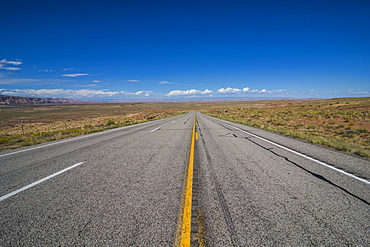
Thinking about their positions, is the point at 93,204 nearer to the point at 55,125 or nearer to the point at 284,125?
the point at 284,125

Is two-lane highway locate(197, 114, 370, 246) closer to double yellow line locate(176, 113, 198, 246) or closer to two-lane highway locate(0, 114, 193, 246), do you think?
double yellow line locate(176, 113, 198, 246)

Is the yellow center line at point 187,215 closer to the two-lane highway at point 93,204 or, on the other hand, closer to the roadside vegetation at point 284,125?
the two-lane highway at point 93,204

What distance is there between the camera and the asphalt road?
235 centimetres

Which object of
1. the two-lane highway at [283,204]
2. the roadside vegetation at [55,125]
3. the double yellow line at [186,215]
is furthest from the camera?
the roadside vegetation at [55,125]

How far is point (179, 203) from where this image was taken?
3127 millimetres

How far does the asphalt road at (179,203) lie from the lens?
7.72 ft

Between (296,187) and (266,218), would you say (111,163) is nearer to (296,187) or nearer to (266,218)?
(266,218)

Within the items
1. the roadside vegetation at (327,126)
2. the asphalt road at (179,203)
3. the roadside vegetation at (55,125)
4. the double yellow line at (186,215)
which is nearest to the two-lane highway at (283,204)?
the asphalt road at (179,203)

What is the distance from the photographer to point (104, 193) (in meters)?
3.54

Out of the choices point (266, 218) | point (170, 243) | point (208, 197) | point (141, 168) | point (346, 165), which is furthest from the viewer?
point (346, 165)

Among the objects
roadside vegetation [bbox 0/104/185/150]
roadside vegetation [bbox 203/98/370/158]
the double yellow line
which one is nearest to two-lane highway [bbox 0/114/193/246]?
the double yellow line

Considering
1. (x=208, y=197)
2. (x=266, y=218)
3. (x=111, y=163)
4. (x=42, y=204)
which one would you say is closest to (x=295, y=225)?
(x=266, y=218)

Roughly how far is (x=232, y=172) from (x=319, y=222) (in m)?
2.20

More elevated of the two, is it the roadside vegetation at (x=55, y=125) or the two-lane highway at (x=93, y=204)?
the two-lane highway at (x=93, y=204)
